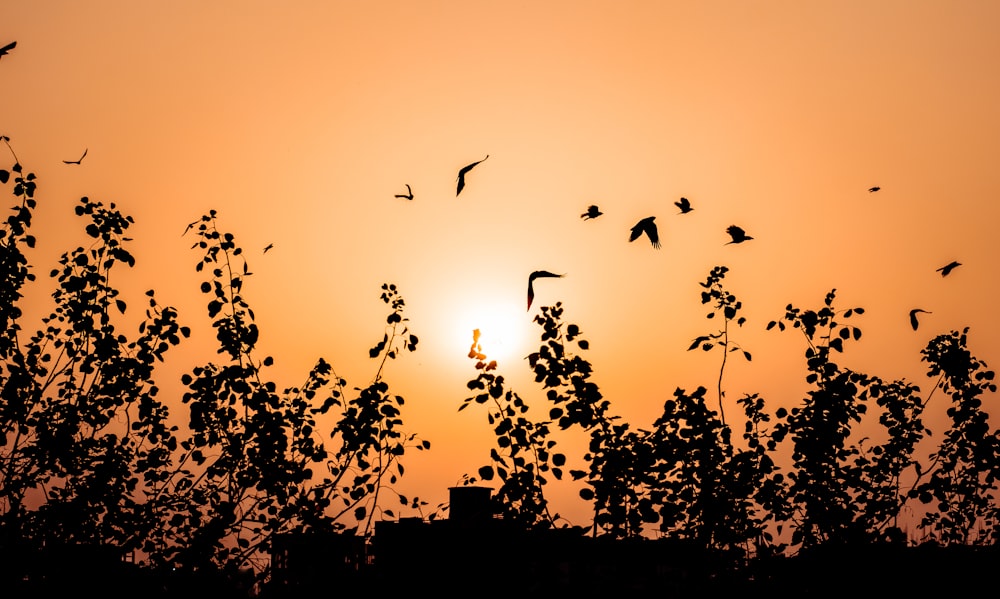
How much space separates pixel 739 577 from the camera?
36.0 feet

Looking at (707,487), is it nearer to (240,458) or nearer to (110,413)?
(240,458)

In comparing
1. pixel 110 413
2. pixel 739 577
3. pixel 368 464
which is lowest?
pixel 739 577

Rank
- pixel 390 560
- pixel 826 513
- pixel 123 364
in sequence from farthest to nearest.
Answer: pixel 826 513, pixel 123 364, pixel 390 560

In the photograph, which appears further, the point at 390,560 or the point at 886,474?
the point at 886,474

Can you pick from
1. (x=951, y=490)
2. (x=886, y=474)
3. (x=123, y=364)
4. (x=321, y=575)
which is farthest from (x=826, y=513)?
(x=123, y=364)

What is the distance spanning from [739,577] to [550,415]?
314cm

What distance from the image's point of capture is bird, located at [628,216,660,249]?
10405mm

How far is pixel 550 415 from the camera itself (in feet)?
33.9

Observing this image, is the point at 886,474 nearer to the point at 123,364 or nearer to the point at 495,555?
the point at 495,555

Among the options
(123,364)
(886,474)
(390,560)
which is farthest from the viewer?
(886,474)

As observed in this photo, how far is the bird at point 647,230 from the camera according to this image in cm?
1041

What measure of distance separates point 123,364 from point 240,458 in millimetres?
1779

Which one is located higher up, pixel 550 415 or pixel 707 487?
pixel 550 415

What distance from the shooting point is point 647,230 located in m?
10.9
